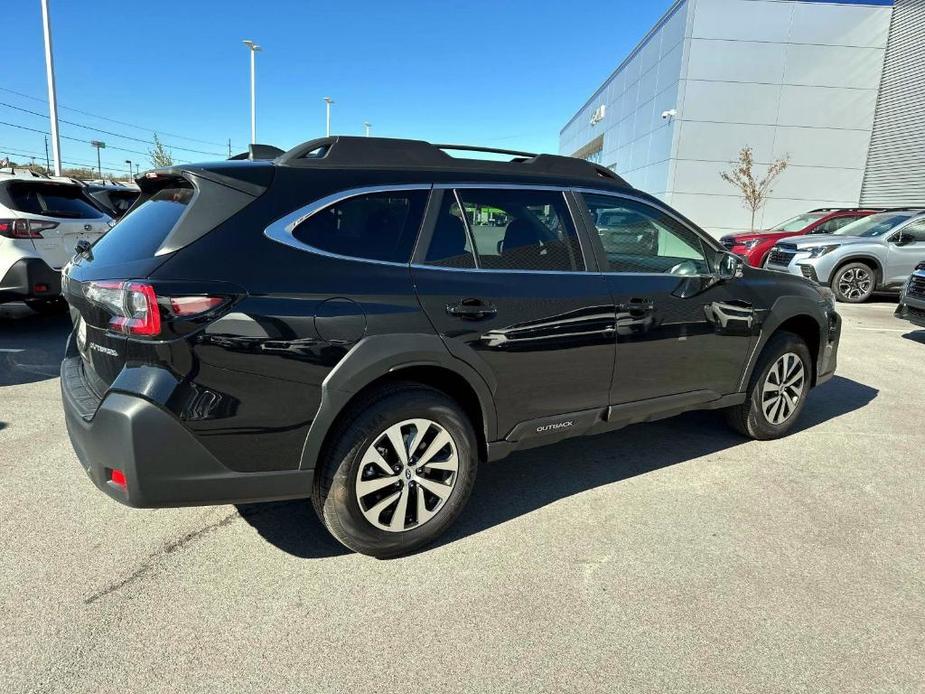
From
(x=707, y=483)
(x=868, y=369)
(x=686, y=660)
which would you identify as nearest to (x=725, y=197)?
(x=868, y=369)

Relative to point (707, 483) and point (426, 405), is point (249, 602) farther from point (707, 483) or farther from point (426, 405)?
point (707, 483)

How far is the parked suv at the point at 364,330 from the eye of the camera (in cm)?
223

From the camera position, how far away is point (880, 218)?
12.4m

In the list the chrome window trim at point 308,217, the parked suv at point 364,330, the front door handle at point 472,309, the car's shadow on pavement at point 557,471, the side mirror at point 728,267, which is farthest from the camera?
the side mirror at point 728,267

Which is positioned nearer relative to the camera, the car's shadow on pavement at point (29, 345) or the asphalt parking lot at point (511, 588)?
the asphalt parking lot at point (511, 588)

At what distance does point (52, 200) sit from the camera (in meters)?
6.59

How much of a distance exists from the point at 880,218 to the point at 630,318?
12.1 metres

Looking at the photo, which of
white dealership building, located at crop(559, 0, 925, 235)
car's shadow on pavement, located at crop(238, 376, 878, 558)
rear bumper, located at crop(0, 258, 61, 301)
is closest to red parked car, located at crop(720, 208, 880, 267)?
white dealership building, located at crop(559, 0, 925, 235)

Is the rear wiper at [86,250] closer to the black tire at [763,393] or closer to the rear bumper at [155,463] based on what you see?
the rear bumper at [155,463]

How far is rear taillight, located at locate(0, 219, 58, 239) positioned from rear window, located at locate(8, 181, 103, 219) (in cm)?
17

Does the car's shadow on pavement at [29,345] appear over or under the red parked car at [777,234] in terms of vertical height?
under

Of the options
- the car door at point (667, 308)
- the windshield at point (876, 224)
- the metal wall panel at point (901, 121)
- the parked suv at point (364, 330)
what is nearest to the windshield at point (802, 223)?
the windshield at point (876, 224)

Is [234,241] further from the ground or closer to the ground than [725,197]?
closer to the ground

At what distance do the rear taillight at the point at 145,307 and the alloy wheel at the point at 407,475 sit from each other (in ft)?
2.93
